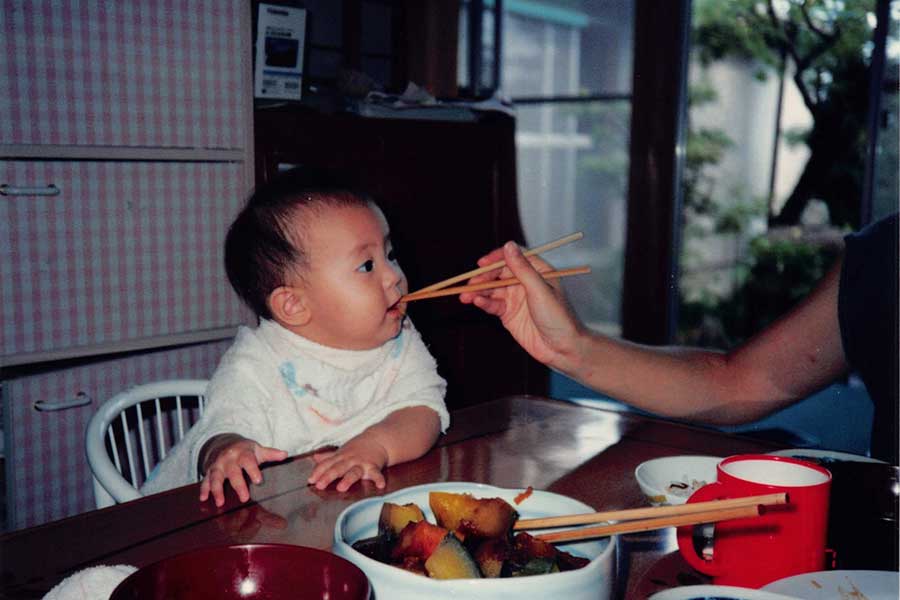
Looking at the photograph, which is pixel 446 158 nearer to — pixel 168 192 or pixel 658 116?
pixel 168 192

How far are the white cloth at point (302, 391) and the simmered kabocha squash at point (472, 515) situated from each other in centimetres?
56

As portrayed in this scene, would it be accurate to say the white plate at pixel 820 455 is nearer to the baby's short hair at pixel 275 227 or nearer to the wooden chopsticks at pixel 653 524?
the wooden chopsticks at pixel 653 524

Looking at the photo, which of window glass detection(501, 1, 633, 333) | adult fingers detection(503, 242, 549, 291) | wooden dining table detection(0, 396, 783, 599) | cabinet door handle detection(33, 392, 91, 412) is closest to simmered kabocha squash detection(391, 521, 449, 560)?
wooden dining table detection(0, 396, 783, 599)

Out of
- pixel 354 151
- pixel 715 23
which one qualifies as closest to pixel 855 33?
pixel 715 23

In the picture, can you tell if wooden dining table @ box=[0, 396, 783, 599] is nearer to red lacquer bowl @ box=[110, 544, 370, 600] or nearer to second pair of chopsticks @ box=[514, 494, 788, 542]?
second pair of chopsticks @ box=[514, 494, 788, 542]

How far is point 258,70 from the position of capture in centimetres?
235

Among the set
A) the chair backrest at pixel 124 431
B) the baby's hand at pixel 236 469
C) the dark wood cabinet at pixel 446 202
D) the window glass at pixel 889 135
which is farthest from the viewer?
the window glass at pixel 889 135

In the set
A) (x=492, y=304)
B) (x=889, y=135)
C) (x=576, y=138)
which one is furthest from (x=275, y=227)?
(x=576, y=138)

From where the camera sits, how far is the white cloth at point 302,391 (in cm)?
130

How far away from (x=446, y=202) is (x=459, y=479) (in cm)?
189

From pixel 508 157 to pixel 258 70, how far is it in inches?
39.5

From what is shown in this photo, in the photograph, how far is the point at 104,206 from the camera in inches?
77.5

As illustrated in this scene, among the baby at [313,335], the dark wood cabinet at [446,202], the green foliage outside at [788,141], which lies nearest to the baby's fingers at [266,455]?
the baby at [313,335]

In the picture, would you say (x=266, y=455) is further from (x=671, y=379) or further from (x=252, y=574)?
(x=671, y=379)
